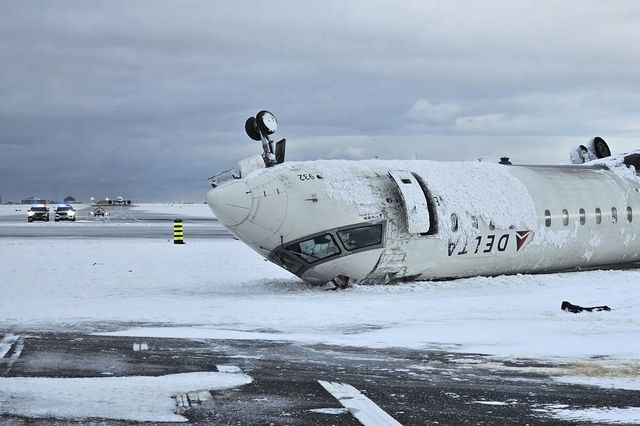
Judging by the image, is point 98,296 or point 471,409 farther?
point 98,296

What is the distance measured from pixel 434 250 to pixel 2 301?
11.0 metres

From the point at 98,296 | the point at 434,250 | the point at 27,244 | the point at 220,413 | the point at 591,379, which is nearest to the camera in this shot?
the point at 220,413

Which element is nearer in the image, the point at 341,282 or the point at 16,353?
the point at 16,353

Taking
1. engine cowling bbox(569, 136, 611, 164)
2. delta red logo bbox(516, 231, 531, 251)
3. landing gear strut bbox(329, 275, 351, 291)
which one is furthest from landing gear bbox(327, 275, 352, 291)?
engine cowling bbox(569, 136, 611, 164)

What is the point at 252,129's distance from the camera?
21.3 metres

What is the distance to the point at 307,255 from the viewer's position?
20.1 meters

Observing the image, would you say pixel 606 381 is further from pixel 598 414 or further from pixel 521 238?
pixel 521 238

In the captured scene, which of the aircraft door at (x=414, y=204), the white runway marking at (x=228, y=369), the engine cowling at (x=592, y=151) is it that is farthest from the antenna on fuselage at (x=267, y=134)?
the engine cowling at (x=592, y=151)

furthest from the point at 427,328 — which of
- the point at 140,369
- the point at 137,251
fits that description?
the point at 137,251

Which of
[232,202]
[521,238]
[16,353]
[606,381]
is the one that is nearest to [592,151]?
[521,238]

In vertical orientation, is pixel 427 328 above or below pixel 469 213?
below

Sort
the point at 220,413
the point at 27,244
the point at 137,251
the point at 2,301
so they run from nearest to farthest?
the point at 220,413
the point at 2,301
the point at 137,251
the point at 27,244

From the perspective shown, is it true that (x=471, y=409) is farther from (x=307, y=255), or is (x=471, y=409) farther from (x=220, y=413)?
(x=307, y=255)

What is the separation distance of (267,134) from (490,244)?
7.11 meters
